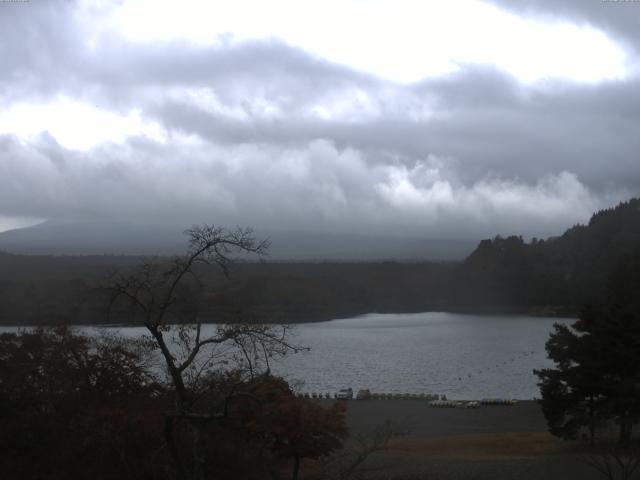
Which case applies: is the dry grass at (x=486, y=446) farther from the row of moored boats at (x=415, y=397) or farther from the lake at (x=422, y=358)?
the row of moored boats at (x=415, y=397)

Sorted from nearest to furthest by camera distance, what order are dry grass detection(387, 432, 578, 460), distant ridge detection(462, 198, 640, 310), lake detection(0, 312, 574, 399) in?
dry grass detection(387, 432, 578, 460) → lake detection(0, 312, 574, 399) → distant ridge detection(462, 198, 640, 310)

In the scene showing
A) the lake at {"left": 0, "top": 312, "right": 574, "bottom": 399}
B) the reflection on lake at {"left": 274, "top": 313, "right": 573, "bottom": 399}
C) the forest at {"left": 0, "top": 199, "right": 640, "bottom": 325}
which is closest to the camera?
the lake at {"left": 0, "top": 312, "right": 574, "bottom": 399}

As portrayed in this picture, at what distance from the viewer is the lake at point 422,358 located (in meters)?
33.8

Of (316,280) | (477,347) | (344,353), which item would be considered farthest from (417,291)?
(344,353)

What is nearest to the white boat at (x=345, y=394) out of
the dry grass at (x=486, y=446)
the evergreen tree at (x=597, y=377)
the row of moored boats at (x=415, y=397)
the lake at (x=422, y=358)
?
the row of moored boats at (x=415, y=397)

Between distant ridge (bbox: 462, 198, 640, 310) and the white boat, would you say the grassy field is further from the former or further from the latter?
distant ridge (bbox: 462, 198, 640, 310)

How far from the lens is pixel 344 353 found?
45625mm

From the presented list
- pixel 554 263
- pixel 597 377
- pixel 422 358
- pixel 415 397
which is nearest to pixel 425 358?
pixel 422 358

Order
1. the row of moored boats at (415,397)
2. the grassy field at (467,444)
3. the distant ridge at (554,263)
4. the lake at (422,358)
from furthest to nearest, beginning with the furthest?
the distant ridge at (554,263)
the lake at (422,358)
the row of moored boats at (415,397)
the grassy field at (467,444)

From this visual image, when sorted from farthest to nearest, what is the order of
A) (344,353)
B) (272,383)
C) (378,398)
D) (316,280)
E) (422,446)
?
(316,280), (344,353), (378,398), (422,446), (272,383)

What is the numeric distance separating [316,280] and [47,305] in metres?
50.4

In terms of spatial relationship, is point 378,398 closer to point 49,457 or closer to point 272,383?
point 272,383

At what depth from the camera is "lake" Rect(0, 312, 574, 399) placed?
33.8 metres

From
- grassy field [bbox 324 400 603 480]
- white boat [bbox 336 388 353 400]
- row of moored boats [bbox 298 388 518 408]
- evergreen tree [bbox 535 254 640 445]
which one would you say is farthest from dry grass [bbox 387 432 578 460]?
white boat [bbox 336 388 353 400]
